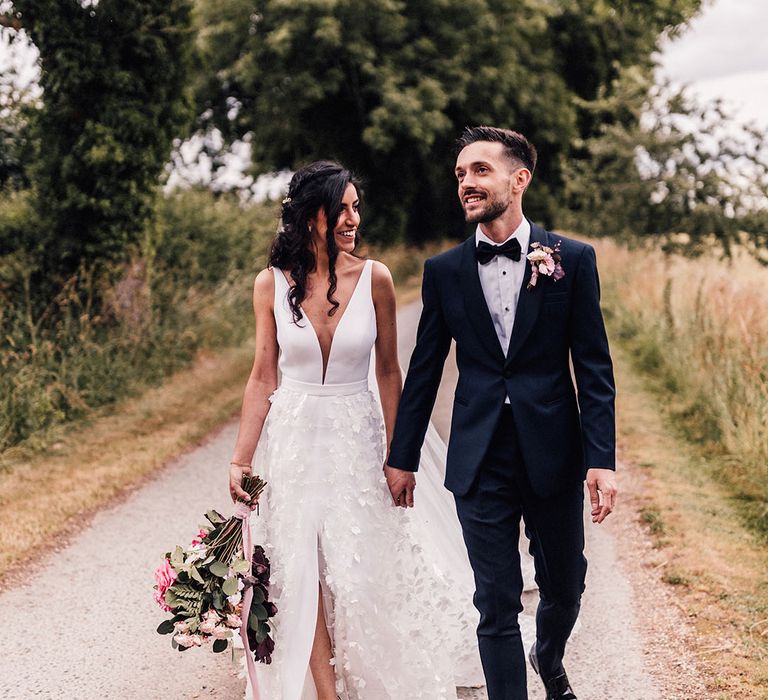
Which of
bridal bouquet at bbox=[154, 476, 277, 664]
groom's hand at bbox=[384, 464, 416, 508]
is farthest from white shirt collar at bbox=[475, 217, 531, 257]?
bridal bouquet at bbox=[154, 476, 277, 664]

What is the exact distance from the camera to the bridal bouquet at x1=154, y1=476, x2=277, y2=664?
3.27m

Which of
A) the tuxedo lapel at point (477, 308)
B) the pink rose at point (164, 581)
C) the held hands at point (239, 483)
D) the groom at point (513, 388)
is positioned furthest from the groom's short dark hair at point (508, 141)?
the pink rose at point (164, 581)

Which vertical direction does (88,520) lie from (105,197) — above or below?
below

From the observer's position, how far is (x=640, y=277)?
51.8ft

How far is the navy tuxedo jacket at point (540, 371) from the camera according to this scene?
10.3ft

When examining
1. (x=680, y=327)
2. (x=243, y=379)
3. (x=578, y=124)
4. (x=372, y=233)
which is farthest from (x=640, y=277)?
(x=578, y=124)

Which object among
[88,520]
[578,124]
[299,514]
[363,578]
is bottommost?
[88,520]

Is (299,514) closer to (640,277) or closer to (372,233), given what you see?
(640,277)

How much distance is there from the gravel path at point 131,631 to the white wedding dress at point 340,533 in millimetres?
466

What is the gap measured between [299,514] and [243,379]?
28.3 ft

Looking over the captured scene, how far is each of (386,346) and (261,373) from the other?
524mm

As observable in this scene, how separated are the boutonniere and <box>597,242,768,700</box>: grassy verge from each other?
195cm

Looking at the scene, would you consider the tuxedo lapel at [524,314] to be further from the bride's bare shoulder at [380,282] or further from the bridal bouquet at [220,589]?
the bridal bouquet at [220,589]

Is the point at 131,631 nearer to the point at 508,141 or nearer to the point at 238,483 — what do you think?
the point at 238,483
